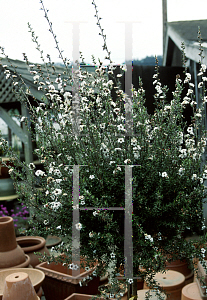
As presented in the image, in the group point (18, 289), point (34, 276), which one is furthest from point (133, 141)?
point (34, 276)

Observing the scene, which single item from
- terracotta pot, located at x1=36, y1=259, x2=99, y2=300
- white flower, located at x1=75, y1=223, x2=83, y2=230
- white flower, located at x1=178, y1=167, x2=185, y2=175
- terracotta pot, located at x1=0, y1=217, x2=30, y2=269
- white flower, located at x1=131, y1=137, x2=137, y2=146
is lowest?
terracotta pot, located at x1=36, y1=259, x2=99, y2=300

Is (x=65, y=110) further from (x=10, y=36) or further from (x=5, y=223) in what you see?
(x=10, y=36)

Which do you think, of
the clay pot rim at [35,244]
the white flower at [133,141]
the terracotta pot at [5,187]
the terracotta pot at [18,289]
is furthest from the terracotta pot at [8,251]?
the terracotta pot at [5,187]

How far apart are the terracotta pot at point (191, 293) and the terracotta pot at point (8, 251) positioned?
4.80ft

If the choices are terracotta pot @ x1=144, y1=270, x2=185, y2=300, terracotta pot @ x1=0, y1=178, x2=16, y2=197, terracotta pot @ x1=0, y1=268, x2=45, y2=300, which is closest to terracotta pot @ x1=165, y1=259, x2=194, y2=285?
terracotta pot @ x1=144, y1=270, x2=185, y2=300

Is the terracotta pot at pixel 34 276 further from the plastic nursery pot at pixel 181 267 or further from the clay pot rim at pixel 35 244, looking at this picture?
the plastic nursery pot at pixel 181 267

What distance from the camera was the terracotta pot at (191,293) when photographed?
2439 millimetres

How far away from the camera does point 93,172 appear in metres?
1.87

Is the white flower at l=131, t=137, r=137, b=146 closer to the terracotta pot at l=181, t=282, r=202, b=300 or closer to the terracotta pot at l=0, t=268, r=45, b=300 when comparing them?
the terracotta pot at l=181, t=282, r=202, b=300

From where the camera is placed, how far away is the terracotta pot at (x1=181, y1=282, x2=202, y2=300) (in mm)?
2439

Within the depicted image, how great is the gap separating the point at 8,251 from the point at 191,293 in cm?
168

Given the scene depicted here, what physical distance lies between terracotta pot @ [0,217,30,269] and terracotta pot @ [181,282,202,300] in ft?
4.80

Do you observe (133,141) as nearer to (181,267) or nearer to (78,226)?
(78,226)

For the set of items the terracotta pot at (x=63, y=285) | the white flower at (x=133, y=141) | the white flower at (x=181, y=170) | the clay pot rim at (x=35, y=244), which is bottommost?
the terracotta pot at (x=63, y=285)
